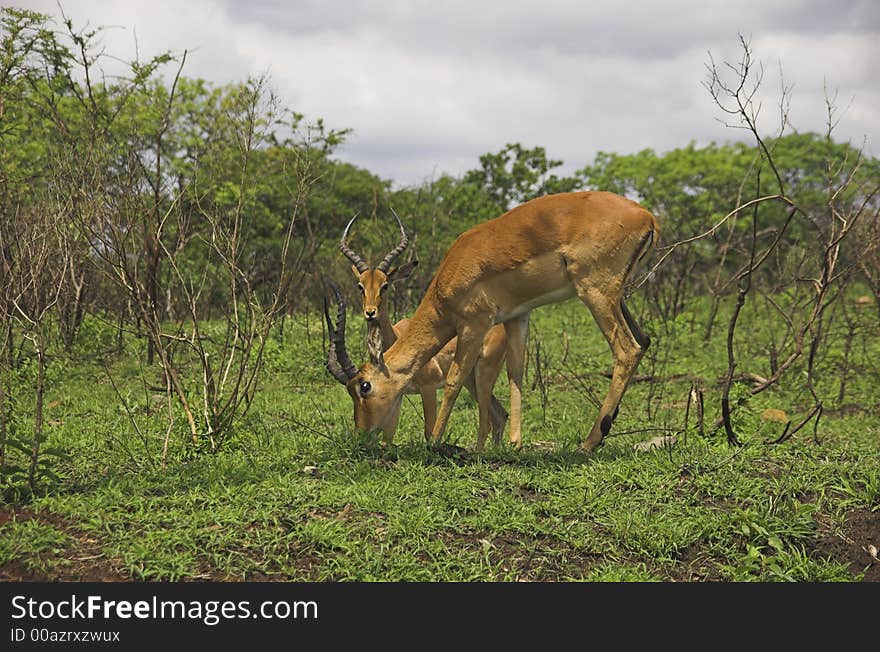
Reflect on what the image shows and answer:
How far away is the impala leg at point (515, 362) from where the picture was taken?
6535 millimetres

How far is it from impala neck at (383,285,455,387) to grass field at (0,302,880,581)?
0.56 meters

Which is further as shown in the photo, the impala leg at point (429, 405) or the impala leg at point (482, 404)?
the impala leg at point (429, 405)

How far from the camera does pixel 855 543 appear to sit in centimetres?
460

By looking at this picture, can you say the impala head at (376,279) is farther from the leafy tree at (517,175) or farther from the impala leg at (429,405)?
the leafy tree at (517,175)

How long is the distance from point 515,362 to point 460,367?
2.03ft

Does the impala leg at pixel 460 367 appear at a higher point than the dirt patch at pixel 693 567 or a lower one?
higher

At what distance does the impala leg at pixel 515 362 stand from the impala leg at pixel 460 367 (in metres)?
0.50

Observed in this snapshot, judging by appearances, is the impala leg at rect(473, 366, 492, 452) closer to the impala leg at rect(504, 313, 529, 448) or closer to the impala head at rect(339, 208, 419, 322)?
the impala leg at rect(504, 313, 529, 448)

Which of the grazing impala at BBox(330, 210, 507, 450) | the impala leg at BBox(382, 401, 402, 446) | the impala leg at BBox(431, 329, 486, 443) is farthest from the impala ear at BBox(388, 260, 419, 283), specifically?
the impala leg at BBox(382, 401, 402, 446)

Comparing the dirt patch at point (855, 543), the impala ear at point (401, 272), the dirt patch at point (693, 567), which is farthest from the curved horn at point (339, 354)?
the dirt patch at point (855, 543)

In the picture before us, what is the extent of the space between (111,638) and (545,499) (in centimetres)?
246

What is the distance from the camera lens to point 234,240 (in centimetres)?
600

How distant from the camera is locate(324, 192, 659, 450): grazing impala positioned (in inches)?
232

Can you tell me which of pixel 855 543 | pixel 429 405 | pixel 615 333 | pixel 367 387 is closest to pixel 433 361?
pixel 429 405
